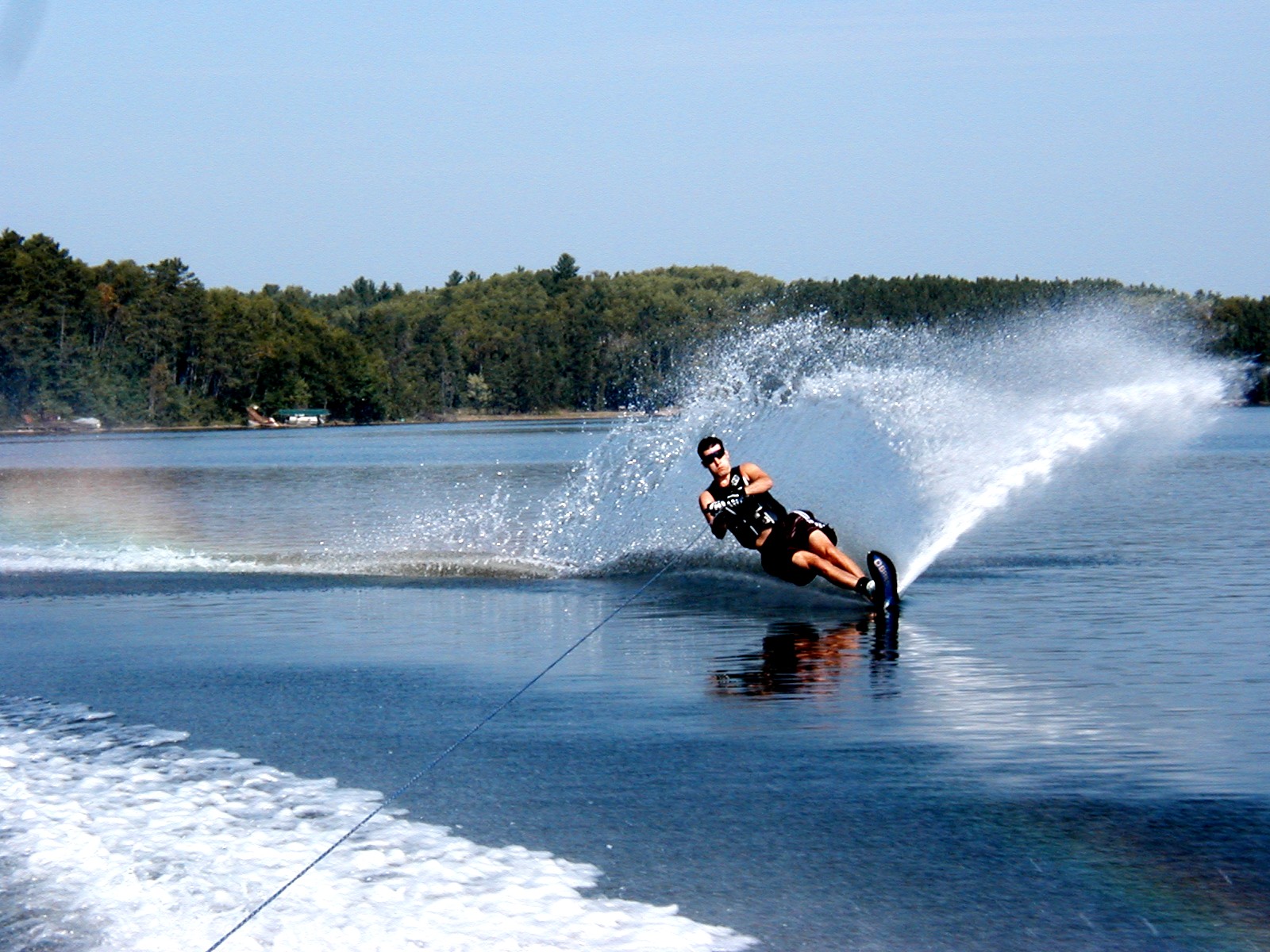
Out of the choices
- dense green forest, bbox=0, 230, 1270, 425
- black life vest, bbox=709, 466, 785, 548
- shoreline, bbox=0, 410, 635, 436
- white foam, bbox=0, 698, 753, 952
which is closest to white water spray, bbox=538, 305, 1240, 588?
black life vest, bbox=709, 466, 785, 548

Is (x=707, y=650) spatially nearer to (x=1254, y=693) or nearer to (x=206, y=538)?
(x=1254, y=693)

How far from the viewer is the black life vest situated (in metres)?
12.6

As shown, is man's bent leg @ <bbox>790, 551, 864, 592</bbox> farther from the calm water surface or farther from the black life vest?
the black life vest

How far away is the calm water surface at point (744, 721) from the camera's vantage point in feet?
17.6

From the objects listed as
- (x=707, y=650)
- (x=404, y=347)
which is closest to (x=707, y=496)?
(x=707, y=650)

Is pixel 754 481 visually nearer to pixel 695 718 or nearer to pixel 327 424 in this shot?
pixel 695 718

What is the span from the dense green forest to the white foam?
71505 millimetres

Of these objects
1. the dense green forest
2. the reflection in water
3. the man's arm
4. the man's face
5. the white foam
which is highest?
the dense green forest

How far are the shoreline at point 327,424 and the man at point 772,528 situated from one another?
76.3 meters

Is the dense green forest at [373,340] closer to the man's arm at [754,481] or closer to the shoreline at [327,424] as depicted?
the shoreline at [327,424]

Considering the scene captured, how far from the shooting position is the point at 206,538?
22.8 metres

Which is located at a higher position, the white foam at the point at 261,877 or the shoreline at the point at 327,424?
the shoreline at the point at 327,424

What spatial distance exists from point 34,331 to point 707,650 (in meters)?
112

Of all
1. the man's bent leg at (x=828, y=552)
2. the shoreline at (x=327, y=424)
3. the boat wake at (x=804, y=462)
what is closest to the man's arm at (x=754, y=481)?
the man's bent leg at (x=828, y=552)
